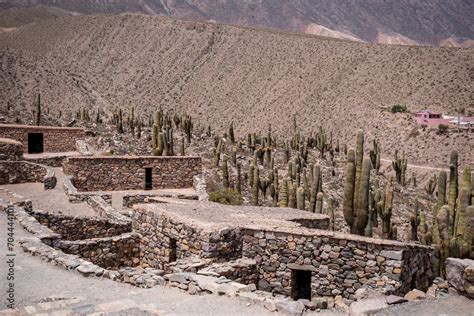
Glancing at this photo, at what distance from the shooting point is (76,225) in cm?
1422

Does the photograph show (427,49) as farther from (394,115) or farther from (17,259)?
(17,259)

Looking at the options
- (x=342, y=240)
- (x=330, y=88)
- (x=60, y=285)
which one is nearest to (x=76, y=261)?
(x=60, y=285)

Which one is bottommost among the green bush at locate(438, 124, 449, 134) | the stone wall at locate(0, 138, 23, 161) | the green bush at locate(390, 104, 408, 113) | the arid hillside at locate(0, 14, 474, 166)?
the stone wall at locate(0, 138, 23, 161)

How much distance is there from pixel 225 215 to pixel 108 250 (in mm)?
2634

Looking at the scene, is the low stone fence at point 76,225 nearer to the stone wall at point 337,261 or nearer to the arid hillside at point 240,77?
the stone wall at point 337,261

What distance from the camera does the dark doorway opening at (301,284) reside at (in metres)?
10.4

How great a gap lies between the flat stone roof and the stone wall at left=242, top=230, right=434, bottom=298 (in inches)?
18.4

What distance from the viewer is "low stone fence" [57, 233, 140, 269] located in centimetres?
1140

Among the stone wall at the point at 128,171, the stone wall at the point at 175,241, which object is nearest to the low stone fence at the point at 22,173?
the stone wall at the point at 128,171

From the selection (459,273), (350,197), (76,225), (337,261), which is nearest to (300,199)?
(350,197)

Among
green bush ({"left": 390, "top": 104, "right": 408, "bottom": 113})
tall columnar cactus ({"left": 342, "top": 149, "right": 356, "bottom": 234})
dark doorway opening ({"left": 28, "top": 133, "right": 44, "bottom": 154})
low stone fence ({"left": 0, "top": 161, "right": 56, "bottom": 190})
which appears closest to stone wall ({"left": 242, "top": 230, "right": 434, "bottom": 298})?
tall columnar cactus ({"left": 342, "top": 149, "right": 356, "bottom": 234})

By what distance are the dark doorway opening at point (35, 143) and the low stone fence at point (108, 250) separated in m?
18.8

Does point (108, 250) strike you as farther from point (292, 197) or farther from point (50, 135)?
point (50, 135)

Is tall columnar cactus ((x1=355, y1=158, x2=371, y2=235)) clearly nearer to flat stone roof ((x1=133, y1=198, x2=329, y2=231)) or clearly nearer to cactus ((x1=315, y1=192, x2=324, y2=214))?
flat stone roof ((x1=133, y1=198, x2=329, y2=231))
